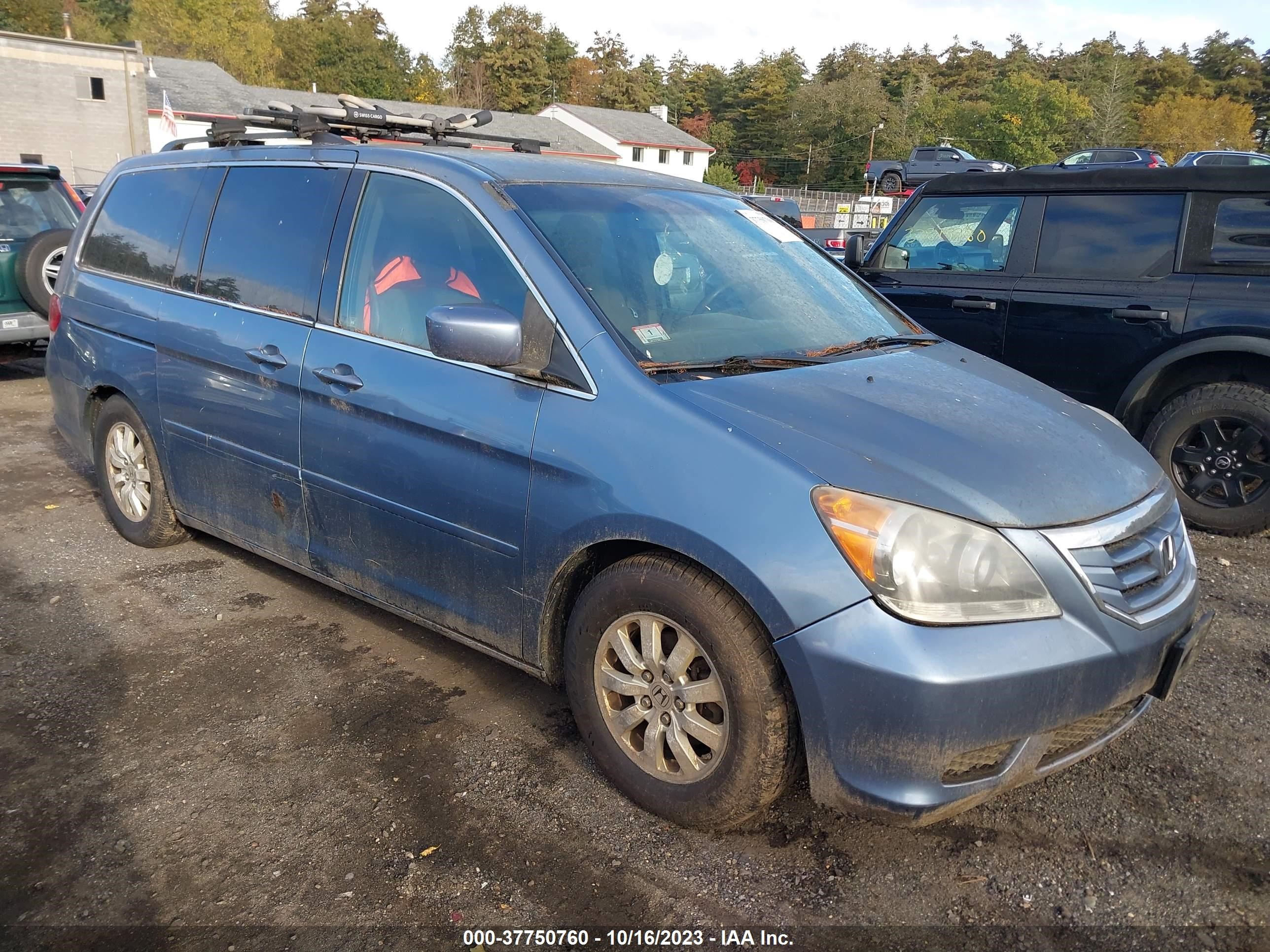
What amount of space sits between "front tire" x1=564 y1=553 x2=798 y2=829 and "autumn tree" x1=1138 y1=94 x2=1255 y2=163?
271ft

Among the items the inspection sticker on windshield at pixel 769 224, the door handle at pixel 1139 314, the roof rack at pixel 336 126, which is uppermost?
the roof rack at pixel 336 126

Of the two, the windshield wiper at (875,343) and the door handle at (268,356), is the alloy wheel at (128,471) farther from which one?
the windshield wiper at (875,343)

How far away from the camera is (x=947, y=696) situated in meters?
2.29

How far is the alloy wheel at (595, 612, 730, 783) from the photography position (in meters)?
2.64

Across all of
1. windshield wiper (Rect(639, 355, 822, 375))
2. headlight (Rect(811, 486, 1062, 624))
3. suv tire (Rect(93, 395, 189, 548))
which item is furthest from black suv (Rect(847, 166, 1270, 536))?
suv tire (Rect(93, 395, 189, 548))

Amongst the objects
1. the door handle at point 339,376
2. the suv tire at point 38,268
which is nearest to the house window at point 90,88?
the suv tire at point 38,268

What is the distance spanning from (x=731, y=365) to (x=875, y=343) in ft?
A: 2.57

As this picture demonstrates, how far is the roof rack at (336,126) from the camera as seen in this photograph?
14.1ft

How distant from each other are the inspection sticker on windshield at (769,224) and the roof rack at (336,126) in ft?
3.24

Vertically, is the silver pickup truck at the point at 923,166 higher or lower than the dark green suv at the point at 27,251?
higher

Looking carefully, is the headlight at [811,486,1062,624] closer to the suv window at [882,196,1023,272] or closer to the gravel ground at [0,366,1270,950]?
the gravel ground at [0,366,1270,950]

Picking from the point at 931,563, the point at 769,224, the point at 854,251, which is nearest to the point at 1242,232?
the point at 854,251

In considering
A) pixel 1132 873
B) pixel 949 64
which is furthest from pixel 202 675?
pixel 949 64

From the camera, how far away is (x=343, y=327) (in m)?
3.57
